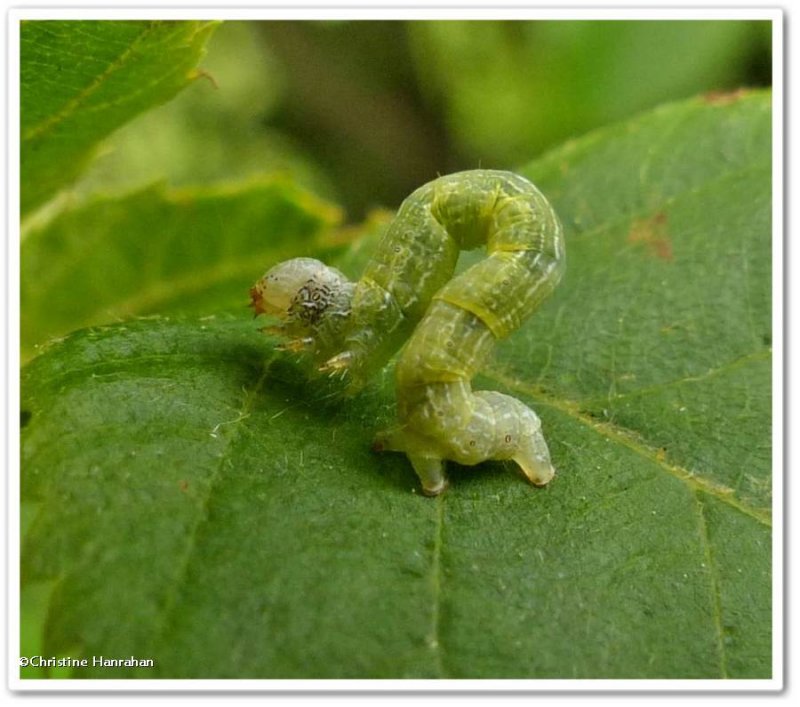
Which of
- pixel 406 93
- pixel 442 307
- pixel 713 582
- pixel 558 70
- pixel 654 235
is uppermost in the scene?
pixel 442 307

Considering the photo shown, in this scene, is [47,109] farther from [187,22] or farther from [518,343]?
[518,343]

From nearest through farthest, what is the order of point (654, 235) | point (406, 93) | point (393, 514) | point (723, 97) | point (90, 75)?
point (393, 514) → point (90, 75) → point (654, 235) → point (723, 97) → point (406, 93)

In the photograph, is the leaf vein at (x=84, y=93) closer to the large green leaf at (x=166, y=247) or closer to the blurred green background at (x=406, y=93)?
the large green leaf at (x=166, y=247)

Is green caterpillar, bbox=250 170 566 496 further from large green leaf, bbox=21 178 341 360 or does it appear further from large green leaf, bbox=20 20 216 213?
large green leaf, bbox=21 178 341 360

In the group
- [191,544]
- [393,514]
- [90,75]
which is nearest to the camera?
[191,544]

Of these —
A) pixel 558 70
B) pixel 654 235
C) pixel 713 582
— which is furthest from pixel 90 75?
pixel 558 70

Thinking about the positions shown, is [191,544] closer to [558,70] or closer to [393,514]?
[393,514]
